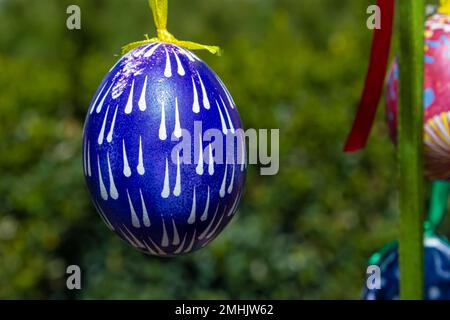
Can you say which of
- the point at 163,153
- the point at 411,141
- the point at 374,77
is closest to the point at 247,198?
the point at 374,77

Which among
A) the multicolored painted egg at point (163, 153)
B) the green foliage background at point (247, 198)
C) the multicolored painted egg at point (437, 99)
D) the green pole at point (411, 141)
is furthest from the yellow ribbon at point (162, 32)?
the green foliage background at point (247, 198)

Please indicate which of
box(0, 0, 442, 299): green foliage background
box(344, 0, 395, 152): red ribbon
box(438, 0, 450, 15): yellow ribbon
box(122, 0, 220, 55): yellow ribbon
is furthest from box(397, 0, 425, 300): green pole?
box(0, 0, 442, 299): green foliage background

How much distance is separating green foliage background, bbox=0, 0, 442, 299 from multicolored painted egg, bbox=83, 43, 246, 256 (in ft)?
4.42

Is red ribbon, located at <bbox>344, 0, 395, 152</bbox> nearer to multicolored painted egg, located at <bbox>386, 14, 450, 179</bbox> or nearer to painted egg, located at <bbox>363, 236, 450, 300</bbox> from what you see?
multicolored painted egg, located at <bbox>386, 14, 450, 179</bbox>

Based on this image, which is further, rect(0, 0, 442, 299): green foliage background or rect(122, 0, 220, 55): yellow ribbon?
rect(0, 0, 442, 299): green foliage background

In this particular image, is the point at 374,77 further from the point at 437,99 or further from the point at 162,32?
the point at 162,32

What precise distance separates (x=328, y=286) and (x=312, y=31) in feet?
31.6

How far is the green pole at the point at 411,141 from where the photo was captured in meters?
1.30

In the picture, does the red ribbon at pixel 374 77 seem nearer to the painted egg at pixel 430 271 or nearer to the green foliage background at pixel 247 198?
the painted egg at pixel 430 271

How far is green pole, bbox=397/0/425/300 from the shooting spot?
130cm

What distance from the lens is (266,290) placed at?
264cm

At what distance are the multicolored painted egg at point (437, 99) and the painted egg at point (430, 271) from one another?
0.25 meters

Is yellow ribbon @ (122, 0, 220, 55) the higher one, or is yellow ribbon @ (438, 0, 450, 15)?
yellow ribbon @ (438, 0, 450, 15)

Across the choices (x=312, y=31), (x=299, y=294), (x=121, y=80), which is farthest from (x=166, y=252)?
(x=312, y=31)
